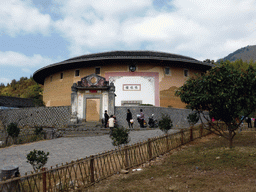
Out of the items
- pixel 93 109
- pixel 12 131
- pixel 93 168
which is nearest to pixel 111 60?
pixel 93 109

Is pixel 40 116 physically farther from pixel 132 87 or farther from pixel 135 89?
pixel 135 89

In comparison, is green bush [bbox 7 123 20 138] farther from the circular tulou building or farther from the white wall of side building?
the white wall of side building

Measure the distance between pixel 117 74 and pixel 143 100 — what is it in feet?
12.1

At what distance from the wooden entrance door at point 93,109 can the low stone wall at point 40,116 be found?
5.10 feet

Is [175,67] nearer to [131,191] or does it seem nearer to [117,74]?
[117,74]

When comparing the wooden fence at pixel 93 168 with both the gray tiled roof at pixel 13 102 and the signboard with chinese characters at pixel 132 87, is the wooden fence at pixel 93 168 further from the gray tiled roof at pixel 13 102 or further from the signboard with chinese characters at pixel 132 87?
the gray tiled roof at pixel 13 102

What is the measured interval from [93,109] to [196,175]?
510 inches

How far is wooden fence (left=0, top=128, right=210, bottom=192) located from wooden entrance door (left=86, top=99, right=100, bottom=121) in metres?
8.73

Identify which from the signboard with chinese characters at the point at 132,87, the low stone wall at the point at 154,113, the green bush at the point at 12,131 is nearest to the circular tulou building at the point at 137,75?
the signboard with chinese characters at the point at 132,87

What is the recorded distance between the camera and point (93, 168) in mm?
5586

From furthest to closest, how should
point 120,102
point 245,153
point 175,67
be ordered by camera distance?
point 175,67 < point 120,102 < point 245,153

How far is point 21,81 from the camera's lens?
8031 cm

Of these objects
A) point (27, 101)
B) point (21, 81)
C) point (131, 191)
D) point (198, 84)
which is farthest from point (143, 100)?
point (21, 81)

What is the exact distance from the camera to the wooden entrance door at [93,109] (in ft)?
58.7
